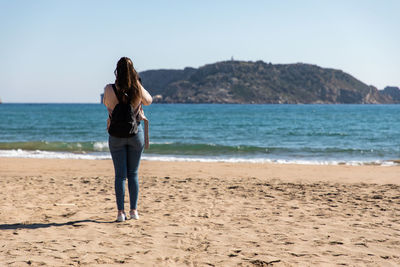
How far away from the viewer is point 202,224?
484 centimetres

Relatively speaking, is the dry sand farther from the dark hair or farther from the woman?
the dark hair

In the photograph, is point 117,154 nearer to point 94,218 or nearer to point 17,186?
point 94,218

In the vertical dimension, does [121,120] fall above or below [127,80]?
below

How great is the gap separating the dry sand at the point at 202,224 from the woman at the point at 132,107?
25.1 inches

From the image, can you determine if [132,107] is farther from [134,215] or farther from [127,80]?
[134,215]

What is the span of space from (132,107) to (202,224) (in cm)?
168

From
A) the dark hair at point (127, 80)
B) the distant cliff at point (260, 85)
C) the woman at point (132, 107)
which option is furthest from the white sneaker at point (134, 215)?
the distant cliff at point (260, 85)

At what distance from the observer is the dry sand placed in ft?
12.0

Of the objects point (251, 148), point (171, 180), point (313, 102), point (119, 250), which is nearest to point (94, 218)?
point (119, 250)

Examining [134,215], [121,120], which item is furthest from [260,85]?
[121,120]

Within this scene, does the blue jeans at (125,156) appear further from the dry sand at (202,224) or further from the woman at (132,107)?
the dry sand at (202,224)

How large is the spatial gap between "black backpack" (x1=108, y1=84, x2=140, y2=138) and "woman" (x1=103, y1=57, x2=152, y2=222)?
3 centimetres

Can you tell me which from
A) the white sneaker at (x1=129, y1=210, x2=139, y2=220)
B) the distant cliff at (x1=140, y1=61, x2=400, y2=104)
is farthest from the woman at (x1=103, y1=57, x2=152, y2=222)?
the distant cliff at (x1=140, y1=61, x2=400, y2=104)

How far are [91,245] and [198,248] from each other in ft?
3.59
